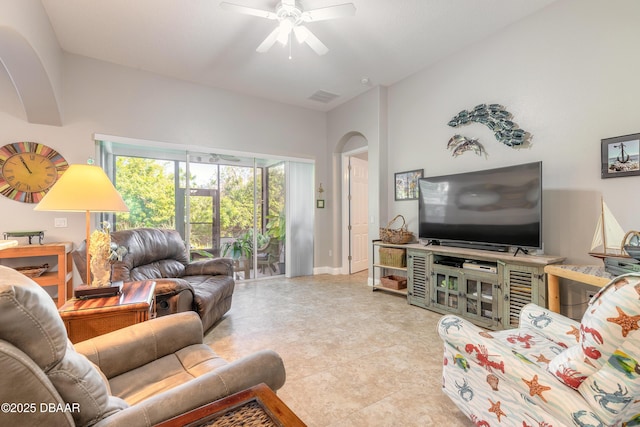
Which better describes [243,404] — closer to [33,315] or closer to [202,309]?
[33,315]

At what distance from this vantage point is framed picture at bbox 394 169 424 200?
418 cm

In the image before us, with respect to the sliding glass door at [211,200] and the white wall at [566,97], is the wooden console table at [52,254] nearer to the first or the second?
the sliding glass door at [211,200]

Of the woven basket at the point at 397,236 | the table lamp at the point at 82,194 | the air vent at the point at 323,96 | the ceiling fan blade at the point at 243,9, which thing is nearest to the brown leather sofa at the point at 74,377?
the table lamp at the point at 82,194

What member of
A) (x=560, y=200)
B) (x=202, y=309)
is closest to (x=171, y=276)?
(x=202, y=309)

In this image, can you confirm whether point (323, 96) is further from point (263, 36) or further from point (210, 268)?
point (210, 268)

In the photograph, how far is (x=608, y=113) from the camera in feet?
8.13

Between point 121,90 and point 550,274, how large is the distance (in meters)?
5.32

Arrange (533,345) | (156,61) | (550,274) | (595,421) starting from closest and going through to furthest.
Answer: (595,421), (533,345), (550,274), (156,61)

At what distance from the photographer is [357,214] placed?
581 centimetres

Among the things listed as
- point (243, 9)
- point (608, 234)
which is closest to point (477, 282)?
point (608, 234)

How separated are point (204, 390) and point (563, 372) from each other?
4.37ft

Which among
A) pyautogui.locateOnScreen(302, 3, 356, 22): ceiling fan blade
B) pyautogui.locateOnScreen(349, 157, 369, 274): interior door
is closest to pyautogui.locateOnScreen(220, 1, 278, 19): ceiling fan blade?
pyautogui.locateOnScreen(302, 3, 356, 22): ceiling fan blade

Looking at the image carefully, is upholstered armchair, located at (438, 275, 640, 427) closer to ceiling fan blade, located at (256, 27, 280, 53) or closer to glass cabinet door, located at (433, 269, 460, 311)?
glass cabinet door, located at (433, 269, 460, 311)

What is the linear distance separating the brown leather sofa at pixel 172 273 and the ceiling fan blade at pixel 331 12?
260 cm
